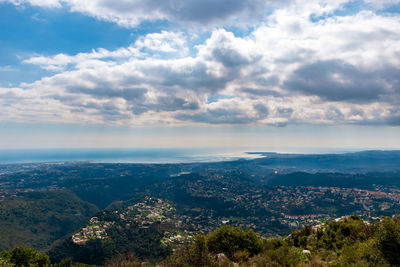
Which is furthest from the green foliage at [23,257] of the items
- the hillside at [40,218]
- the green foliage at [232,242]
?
the hillside at [40,218]

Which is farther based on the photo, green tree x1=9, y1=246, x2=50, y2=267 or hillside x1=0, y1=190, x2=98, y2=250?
hillside x1=0, y1=190, x2=98, y2=250

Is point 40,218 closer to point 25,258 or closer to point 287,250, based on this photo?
point 25,258

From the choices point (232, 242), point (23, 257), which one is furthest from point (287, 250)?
point (23, 257)

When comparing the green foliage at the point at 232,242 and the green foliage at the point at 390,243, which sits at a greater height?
the green foliage at the point at 390,243

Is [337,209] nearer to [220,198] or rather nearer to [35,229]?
[220,198]

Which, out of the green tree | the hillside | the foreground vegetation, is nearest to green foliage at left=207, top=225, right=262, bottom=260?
the foreground vegetation

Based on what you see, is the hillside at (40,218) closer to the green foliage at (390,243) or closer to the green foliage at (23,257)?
the green foliage at (23,257)

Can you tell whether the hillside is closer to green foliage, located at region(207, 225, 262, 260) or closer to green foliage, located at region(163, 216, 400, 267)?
green foliage, located at region(207, 225, 262, 260)

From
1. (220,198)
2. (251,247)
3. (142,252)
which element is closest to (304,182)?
(220,198)
